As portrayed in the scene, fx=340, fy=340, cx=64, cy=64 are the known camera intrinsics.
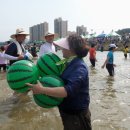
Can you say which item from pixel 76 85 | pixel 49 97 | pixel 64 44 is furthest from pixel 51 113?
pixel 76 85

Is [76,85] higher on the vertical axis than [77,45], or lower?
lower

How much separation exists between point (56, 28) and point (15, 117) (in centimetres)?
11472

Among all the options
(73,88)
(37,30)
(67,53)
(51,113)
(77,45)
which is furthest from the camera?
(37,30)

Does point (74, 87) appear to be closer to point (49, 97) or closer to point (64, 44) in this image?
point (49, 97)

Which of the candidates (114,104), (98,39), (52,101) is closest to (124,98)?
(114,104)

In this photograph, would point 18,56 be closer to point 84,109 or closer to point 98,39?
point 84,109

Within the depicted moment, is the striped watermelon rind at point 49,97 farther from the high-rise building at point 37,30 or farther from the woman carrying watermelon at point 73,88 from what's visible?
the high-rise building at point 37,30

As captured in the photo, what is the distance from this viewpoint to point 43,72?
4.64 metres

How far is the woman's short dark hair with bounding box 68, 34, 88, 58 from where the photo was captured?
12.2 ft

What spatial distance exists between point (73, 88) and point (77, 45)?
0.49 metres

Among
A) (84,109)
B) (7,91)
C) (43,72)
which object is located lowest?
(7,91)

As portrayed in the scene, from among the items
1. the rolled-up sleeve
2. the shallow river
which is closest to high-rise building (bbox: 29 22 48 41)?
the shallow river

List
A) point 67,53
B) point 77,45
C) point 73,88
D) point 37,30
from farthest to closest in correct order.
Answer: point 37,30 → point 67,53 → point 77,45 → point 73,88

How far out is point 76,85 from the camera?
3.57m
